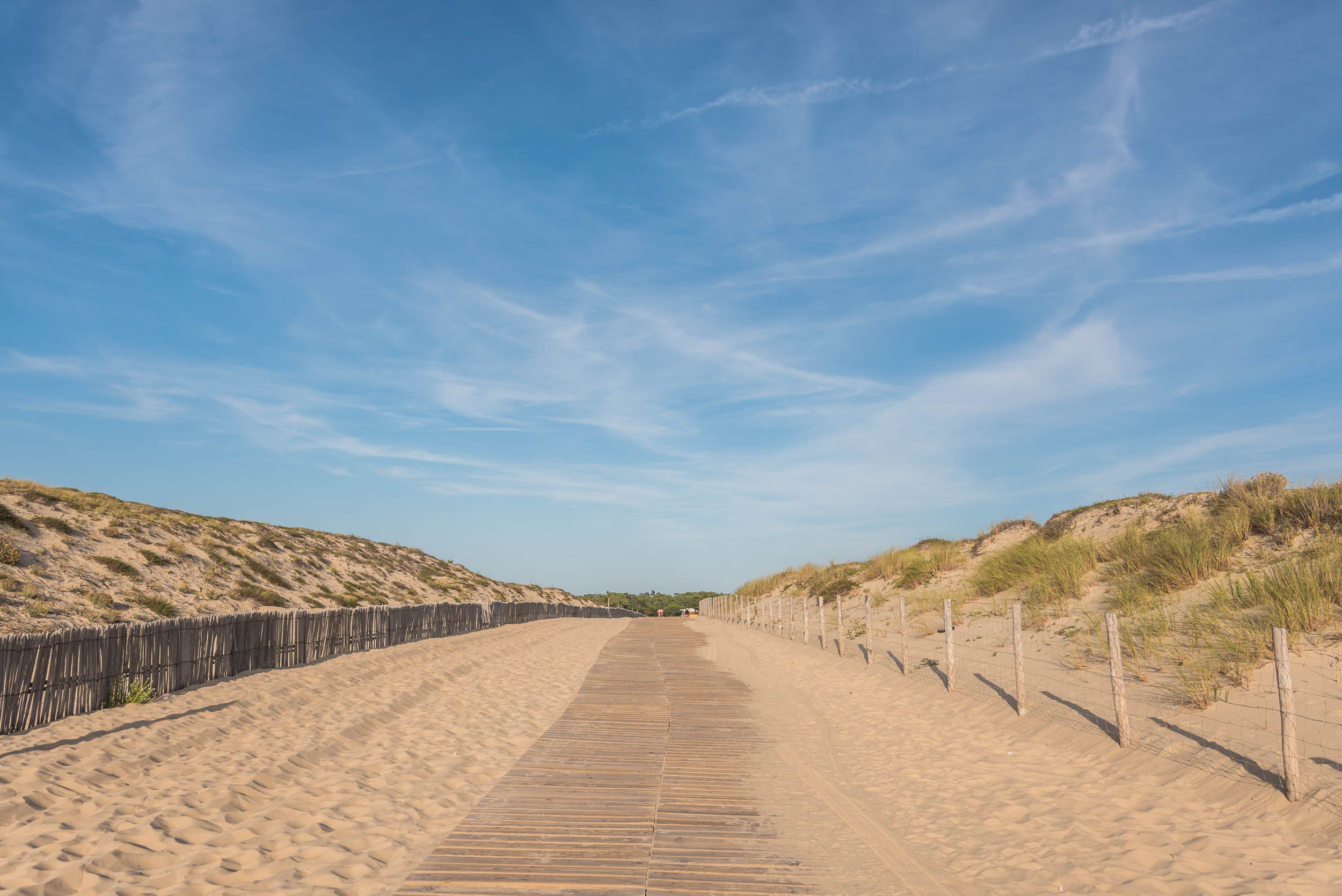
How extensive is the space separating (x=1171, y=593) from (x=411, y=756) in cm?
1266

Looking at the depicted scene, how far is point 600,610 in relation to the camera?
2584 inches

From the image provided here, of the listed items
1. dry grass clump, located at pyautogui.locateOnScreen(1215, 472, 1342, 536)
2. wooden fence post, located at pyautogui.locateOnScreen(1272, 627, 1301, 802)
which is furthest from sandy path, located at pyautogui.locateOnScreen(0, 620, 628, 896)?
Result: dry grass clump, located at pyautogui.locateOnScreen(1215, 472, 1342, 536)

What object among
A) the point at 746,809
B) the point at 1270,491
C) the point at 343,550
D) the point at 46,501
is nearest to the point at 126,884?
the point at 746,809

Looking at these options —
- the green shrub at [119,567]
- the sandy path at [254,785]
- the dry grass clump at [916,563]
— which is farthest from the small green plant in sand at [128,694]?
the dry grass clump at [916,563]

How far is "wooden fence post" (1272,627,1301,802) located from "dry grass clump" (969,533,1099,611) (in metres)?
9.11

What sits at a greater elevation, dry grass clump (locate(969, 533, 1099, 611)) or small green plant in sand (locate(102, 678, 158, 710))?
dry grass clump (locate(969, 533, 1099, 611))

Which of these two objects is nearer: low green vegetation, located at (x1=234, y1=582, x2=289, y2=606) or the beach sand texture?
the beach sand texture

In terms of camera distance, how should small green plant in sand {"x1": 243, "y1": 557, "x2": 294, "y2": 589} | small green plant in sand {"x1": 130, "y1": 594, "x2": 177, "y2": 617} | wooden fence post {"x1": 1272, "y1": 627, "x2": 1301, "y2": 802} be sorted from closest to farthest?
1. wooden fence post {"x1": 1272, "y1": 627, "x2": 1301, "y2": 802}
2. small green plant in sand {"x1": 130, "y1": 594, "x2": 177, "y2": 617}
3. small green plant in sand {"x1": 243, "y1": 557, "x2": 294, "y2": 589}

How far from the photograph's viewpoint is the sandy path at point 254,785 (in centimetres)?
536

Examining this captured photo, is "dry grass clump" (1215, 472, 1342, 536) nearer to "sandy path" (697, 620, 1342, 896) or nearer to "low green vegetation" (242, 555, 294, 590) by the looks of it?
"sandy path" (697, 620, 1342, 896)

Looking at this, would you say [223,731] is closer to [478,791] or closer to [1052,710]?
[478,791]

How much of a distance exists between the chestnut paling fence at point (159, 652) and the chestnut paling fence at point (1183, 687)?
12412 millimetres

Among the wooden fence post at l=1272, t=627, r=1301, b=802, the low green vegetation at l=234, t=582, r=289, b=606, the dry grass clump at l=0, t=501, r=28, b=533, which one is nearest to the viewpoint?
the wooden fence post at l=1272, t=627, r=1301, b=802

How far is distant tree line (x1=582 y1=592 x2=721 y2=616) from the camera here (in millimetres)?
114125
